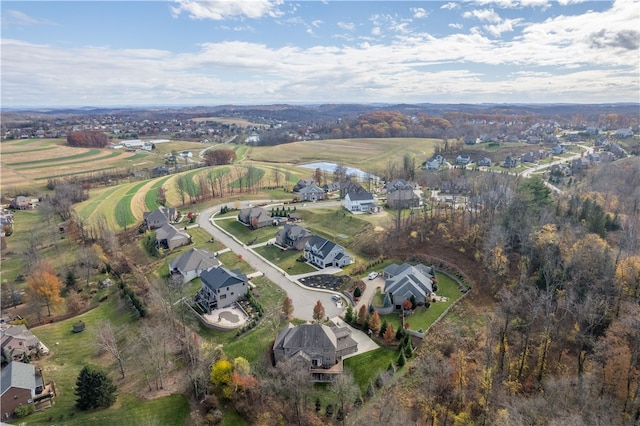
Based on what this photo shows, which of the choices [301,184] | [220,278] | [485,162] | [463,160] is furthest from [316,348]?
[463,160]

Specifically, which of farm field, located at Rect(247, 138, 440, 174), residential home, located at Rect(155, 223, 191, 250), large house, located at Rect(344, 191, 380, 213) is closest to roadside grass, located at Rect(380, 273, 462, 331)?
large house, located at Rect(344, 191, 380, 213)

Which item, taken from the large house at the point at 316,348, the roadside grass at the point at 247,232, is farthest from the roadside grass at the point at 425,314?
the roadside grass at the point at 247,232

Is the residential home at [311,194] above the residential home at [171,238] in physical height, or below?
above

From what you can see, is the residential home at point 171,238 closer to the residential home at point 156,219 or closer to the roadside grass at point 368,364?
the residential home at point 156,219

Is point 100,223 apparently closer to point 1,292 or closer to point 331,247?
point 1,292

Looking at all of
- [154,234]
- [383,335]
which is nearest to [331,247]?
[383,335]

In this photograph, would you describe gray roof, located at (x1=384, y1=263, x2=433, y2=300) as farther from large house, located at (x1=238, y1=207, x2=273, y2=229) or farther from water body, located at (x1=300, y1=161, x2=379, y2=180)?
water body, located at (x1=300, y1=161, x2=379, y2=180)
